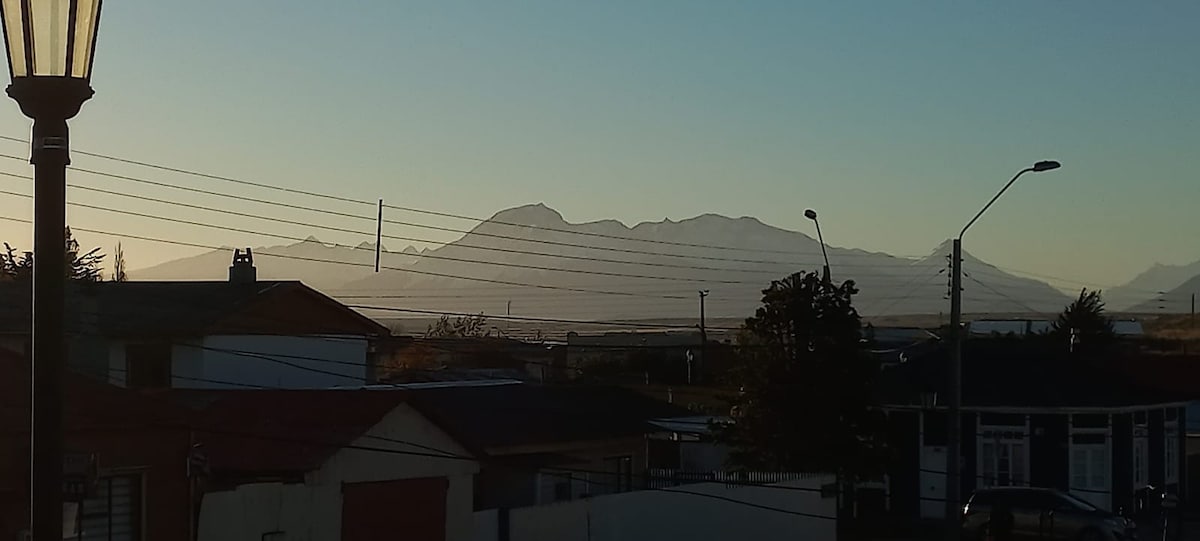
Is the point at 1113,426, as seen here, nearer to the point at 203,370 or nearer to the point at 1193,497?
the point at 1193,497

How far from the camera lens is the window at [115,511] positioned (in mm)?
19016

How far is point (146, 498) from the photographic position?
19938 mm

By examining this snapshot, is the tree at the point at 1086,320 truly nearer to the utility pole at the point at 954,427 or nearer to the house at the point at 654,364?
the house at the point at 654,364

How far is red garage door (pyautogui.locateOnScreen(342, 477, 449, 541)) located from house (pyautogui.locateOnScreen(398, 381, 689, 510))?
111 inches

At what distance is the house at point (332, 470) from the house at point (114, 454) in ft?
4.80

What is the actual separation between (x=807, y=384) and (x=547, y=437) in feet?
23.7

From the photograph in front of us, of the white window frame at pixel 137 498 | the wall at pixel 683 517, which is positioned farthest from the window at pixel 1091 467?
the white window frame at pixel 137 498

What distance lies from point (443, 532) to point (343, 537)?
246cm

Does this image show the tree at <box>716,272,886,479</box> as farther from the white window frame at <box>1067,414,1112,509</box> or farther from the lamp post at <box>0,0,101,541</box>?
the lamp post at <box>0,0,101,541</box>

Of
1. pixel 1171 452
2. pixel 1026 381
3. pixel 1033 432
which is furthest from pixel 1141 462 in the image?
pixel 1026 381

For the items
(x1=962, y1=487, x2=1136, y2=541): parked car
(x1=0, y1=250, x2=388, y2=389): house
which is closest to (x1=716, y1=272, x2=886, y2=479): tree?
(x1=962, y1=487, x2=1136, y2=541): parked car

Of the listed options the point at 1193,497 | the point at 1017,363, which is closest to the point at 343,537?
the point at 1017,363

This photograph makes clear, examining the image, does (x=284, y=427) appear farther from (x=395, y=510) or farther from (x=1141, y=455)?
Answer: (x=1141, y=455)

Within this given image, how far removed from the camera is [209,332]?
124 feet
